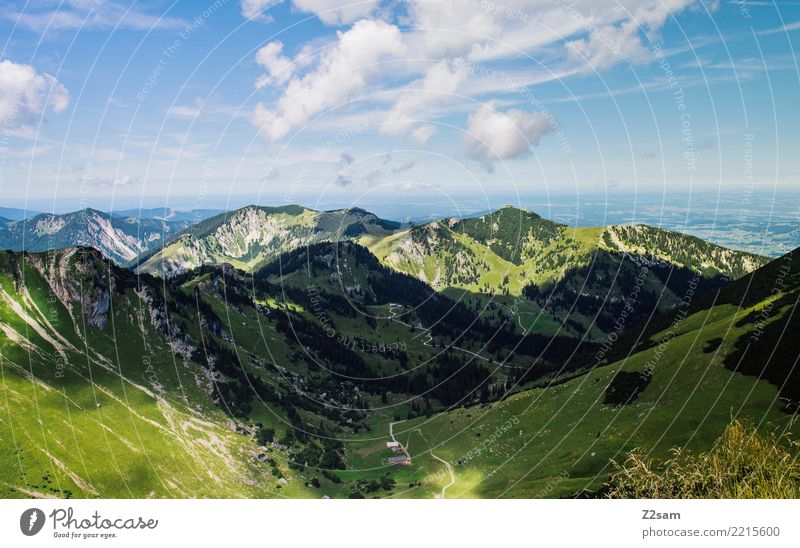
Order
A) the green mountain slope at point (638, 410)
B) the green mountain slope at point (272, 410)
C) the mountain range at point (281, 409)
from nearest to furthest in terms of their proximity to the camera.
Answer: the green mountain slope at point (638, 410), the mountain range at point (281, 409), the green mountain slope at point (272, 410)

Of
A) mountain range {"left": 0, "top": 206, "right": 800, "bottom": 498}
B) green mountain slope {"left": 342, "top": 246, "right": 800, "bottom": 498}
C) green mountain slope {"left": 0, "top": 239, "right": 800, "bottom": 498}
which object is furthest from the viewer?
green mountain slope {"left": 0, "top": 239, "right": 800, "bottom": 498}

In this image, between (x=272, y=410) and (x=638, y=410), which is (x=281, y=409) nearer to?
(x=272, y=410)

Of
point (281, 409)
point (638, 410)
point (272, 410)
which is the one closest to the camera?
point (638, 410)

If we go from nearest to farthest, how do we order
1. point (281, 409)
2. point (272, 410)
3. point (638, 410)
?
point (638, 410) → point (272, 410) → point (281, 409)

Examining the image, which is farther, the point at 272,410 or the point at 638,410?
the point at 272,410

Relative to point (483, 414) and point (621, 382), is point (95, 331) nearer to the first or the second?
point (483, 414)

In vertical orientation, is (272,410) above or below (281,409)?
above

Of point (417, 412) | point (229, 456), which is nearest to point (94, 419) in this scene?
point (229, 456)

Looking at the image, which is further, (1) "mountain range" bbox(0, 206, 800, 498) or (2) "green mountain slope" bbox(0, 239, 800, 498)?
(2) "green mountain slope" bbox(0, 239, 800, 498)

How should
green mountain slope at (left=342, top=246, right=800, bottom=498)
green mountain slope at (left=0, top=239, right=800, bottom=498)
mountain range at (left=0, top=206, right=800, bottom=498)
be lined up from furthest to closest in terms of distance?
1. green mountain slope at (left=0, top=239, right=800, bottom=498)
2. mountain range at (left=0, top=206, right=800, bottom=498)
3. green mountain slope at (left=342, top=246, right=800, bottom=498)

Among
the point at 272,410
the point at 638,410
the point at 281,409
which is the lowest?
the point at 281,409

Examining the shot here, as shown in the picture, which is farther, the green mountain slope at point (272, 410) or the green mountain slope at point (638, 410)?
the green mountain slope at point (272, 410)

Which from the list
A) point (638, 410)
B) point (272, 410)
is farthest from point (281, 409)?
point (638, 410)
